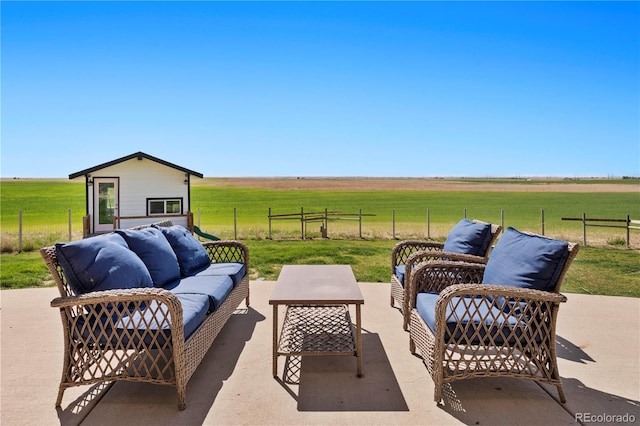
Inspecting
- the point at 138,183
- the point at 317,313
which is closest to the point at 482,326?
the point at 317,313

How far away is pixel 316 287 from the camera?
278cm

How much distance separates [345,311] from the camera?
3461 mm

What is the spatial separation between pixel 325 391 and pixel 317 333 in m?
0.71

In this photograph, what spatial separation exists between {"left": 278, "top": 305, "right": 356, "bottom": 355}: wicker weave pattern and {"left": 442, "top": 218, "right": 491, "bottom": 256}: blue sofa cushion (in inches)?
48.5

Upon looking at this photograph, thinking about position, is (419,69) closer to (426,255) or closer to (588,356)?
(426,255)

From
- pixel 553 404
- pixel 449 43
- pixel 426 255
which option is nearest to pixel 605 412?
pixel 553 404

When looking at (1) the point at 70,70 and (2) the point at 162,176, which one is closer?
(1) the point at 70,70

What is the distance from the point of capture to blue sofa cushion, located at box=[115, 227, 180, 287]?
2.91 m

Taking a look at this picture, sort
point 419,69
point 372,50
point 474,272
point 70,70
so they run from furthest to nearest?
point 419,69, point 372,50, point 70,70, point 474,272

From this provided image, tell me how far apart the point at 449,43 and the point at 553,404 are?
329 inches

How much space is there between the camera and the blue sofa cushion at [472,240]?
346 cm

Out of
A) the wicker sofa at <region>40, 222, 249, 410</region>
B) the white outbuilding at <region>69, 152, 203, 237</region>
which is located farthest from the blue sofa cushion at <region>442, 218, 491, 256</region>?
the white outbuilding at <region>69, 152, 203, 237</region>

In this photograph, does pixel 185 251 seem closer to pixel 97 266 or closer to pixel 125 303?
pixel 97 266

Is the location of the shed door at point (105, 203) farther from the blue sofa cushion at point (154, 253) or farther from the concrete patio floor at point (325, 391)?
the blue sofa cushion at point (154, 253)
